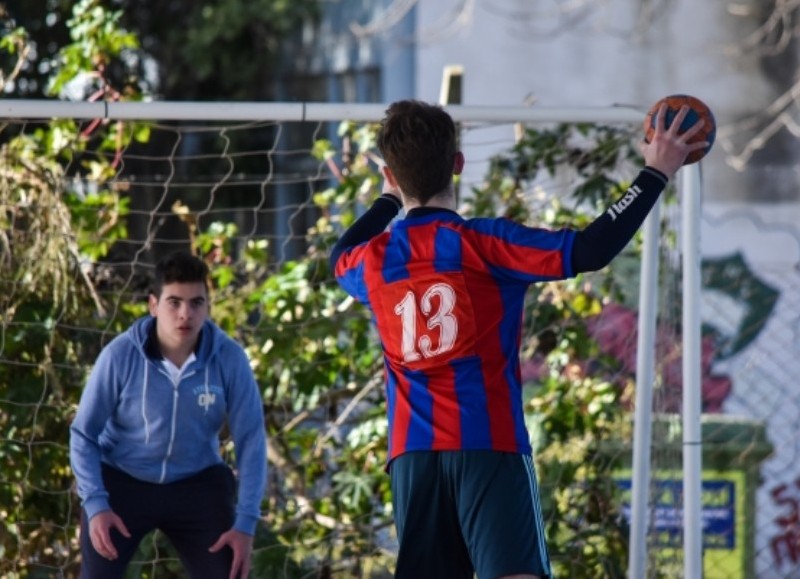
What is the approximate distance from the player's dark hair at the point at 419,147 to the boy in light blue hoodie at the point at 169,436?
3.96 ft

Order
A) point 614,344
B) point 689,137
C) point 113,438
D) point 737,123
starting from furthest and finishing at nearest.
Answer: point 737,123, point 614,344, point 113,438, point 689,137

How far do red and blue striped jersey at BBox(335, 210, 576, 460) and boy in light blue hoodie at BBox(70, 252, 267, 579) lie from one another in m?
1.10

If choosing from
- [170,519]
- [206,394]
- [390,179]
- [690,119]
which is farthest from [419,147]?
[170,519]

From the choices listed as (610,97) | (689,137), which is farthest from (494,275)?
(610,97)

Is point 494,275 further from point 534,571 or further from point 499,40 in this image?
point 499,40

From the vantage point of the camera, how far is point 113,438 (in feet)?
16.0

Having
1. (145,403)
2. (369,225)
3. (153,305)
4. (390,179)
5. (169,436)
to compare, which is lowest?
(169,436)

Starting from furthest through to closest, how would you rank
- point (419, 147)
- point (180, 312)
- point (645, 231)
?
point (645, 231)
point (180, 312)
point (419, 147)

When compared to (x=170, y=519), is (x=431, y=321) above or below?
above

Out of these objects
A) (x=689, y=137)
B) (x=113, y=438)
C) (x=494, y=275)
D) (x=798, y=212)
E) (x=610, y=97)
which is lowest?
(x=113, y=438)

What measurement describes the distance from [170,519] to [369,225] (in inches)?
52.6

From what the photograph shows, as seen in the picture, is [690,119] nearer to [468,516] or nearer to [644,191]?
[644,191]

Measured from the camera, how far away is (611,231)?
3586 mm

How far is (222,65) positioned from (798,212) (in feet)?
17.3
